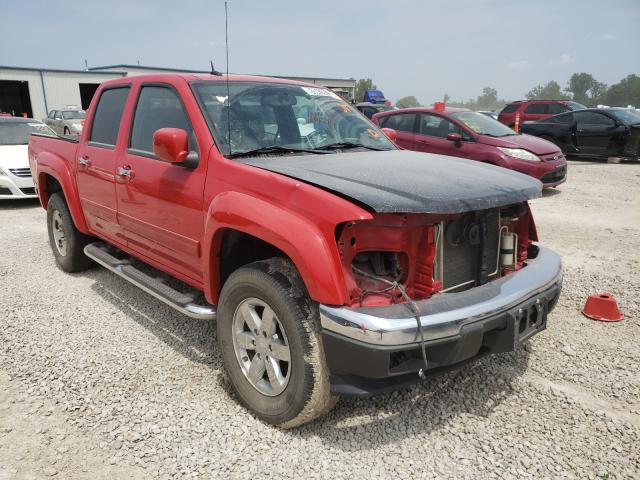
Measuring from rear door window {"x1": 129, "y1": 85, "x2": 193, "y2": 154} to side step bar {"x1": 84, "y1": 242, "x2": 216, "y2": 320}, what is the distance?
932mm

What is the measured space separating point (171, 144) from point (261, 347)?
1.30 meters

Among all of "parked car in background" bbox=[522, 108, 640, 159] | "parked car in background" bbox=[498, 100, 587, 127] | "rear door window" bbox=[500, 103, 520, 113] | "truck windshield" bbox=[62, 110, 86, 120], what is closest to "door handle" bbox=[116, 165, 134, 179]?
"parked car in background" bbox=[522, 108, 640, 159]

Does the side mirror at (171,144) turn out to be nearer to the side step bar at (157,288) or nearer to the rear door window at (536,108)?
the side step bar at (157,288)

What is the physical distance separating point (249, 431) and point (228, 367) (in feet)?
1.33

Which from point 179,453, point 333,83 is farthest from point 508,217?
point 333,83

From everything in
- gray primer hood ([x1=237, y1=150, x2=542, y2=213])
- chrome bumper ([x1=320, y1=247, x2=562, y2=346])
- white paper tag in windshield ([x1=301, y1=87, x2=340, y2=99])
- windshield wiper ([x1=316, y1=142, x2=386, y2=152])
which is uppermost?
white paper tag in windshield ([x1=301, y1=87, x2=340, y2=99])

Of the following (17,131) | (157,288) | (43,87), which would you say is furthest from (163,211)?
(43,87)

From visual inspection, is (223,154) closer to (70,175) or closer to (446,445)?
(446,445)

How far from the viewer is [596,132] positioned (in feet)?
43.5

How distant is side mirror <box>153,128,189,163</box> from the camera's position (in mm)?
2947

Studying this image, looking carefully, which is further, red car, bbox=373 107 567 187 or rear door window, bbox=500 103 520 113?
rear door window, bbox=500 103 520 113

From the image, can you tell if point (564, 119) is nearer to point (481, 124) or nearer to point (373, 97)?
point (481, 124)

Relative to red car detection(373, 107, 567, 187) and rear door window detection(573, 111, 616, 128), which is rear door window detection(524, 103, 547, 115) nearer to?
rear door window detection(573, 111, 616, 128)

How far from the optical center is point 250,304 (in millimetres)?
2719
